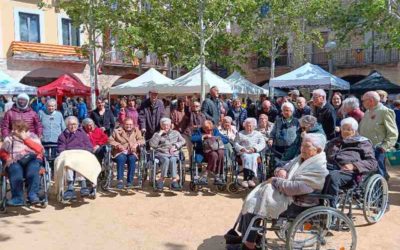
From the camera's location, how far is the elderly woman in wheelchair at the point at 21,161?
4961 millimetres

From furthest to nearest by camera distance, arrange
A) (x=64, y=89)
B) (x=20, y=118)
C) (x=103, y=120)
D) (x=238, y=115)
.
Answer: (x=64, y=89)
(x=238, y=115)
(x=103, y=120)
(x=20, y=118)

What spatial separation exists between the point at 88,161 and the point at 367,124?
3.61 m

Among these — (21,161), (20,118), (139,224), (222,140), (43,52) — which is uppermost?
(43,52)

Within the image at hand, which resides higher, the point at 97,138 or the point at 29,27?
the point at 29,27

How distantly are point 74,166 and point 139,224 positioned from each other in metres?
1.27

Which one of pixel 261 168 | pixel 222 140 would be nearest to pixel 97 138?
pixel 222 140

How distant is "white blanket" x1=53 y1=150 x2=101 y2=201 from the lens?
5270 millimetres

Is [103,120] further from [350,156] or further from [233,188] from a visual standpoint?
[350,156]

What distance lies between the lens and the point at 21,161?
507 cm

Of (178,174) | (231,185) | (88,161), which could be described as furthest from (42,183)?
(231,185)

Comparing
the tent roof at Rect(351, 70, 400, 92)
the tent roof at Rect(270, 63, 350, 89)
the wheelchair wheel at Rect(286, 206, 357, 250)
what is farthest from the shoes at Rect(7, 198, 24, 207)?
the tent roof at Rect(351, 70, 400, 92)

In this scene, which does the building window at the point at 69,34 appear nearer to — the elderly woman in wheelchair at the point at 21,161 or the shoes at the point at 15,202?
the elderly woman in wheelchair at the point at 21,161

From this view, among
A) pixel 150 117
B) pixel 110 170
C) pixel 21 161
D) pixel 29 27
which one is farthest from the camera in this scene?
pixel 29 27

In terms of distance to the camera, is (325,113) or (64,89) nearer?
(325,113)
